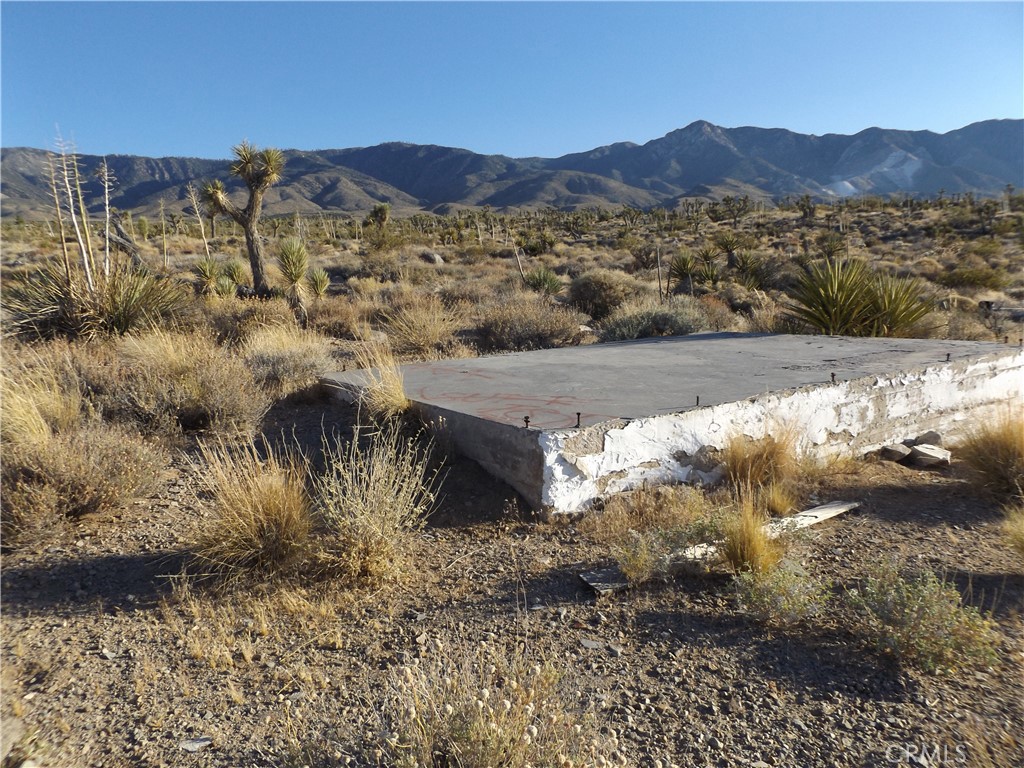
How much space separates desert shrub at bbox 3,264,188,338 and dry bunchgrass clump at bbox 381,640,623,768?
9.23 m

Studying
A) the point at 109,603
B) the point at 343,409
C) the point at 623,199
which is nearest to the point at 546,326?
the point at 343,409

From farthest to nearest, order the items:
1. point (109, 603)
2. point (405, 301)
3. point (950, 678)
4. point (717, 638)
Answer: point (405, 301) → point (109, 603) → point (717, 638) → point (950, 678)

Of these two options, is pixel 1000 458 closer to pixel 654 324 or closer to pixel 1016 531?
pixel 1016 531

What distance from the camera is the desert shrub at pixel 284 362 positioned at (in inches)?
319

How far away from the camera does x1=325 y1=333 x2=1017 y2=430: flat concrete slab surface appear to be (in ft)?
16.9

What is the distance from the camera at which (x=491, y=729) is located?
2.03 metres

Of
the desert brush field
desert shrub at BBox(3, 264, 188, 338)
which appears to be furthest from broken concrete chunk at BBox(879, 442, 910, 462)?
desert shrub at BBox(3, 264, 188, 338)

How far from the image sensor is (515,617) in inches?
133

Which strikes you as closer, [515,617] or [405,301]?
[515,617]

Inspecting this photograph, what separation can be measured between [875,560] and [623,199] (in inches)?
6165

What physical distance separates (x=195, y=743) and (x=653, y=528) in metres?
2.82

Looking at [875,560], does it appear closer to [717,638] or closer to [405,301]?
[717,638]

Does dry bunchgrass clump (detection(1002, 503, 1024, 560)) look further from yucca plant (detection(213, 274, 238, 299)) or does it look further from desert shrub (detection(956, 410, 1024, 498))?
yucca plant (detection(213, 274, 238, 299))

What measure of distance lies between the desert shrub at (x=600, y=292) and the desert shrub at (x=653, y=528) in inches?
490
